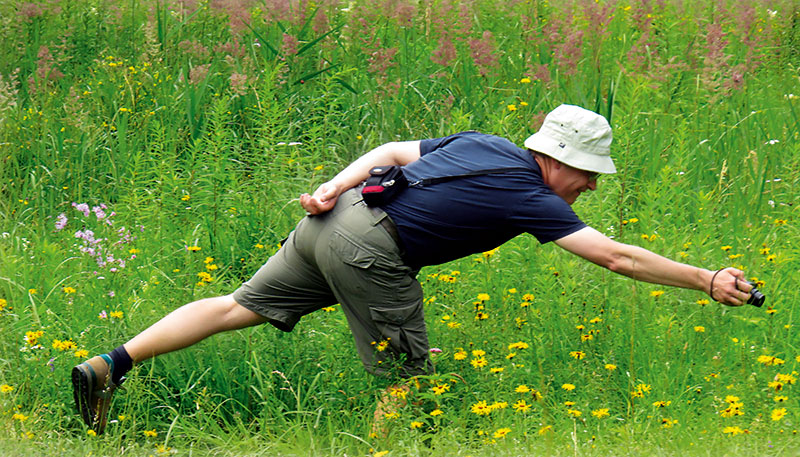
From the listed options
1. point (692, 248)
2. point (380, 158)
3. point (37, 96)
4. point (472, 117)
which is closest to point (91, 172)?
point (37, 96)

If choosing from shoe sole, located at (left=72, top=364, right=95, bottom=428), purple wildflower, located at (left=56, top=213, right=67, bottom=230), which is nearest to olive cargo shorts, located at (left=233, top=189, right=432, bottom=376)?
shoe sole, located at (left=72, top=364, right=95, bottom=428)

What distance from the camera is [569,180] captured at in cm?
362

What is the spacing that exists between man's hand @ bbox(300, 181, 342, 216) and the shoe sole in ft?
3.39

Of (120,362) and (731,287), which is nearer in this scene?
(731,287)

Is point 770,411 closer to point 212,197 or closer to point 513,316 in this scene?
point 513,316

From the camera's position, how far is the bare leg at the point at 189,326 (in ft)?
12.5

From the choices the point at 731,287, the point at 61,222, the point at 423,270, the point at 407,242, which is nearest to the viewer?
the point at 731,287

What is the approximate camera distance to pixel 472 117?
6.25 metres

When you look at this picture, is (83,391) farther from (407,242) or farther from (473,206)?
(473,206)

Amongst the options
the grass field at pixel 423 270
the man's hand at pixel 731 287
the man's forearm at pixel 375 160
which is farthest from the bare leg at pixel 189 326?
the man's hand at pixel 731 287

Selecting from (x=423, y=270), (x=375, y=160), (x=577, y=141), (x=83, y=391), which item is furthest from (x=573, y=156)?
(x=83, y=391)

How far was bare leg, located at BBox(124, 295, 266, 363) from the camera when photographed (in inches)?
150

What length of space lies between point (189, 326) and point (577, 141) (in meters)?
1.64

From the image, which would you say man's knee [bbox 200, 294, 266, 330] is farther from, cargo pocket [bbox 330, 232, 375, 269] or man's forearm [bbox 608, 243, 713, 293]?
man's forearm [bbox 608, 243, 713, 293]
